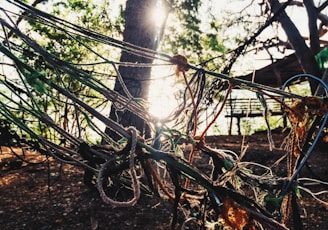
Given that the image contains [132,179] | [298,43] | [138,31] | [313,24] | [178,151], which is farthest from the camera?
[313,24]

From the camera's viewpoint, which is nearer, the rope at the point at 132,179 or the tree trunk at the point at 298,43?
the rope at the point at 132,179

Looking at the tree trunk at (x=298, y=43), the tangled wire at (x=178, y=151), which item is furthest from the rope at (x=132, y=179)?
the tree trunk at (x=298, y=43)

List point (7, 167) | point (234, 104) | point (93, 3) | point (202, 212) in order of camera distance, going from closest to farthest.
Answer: point (202, 212) → point (7, 167) → point (93, 3) → point (234, 104)

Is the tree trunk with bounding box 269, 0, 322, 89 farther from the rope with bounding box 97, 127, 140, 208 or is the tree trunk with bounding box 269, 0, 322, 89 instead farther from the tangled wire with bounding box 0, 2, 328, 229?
the rope with bounding box 97, 127, 140, 208

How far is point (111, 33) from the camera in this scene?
8.22m

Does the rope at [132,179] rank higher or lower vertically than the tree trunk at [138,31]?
lower

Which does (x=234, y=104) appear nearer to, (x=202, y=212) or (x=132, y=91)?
(x=132, y=91)

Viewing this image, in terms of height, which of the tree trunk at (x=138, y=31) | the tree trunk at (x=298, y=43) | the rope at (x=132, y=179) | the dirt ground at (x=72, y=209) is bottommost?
the dirt ground at (x=72, y=209)

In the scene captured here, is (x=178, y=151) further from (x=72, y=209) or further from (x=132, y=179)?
(x=72, y=209)

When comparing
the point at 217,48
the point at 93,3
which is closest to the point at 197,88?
the point at 93,3

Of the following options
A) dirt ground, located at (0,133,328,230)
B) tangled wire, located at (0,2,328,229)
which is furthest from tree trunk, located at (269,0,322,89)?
tangled wire, located at (0,2,328,229)

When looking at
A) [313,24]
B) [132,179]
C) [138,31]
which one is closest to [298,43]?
[313,24]

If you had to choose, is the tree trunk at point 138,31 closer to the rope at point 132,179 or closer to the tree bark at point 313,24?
the rope at point 132,179

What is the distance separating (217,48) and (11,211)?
7604mm
